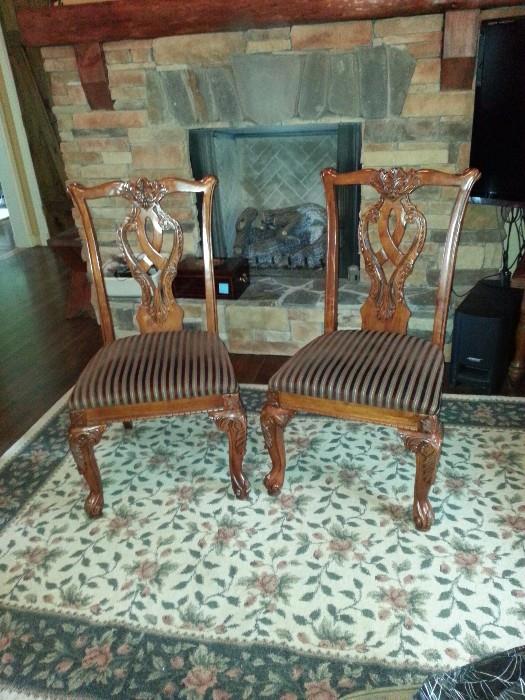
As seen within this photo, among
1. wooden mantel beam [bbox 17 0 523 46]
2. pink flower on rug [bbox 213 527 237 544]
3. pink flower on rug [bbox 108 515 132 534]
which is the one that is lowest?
pink flower on rug [bbox 108 515 132 534]

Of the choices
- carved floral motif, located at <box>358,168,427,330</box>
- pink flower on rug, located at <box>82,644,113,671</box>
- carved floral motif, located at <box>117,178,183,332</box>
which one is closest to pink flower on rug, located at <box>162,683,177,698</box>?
pink flower on rug, located at <box>82,644,113,671</box>

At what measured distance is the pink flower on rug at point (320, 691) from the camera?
1.23 meters

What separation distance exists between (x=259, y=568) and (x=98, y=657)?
46cm

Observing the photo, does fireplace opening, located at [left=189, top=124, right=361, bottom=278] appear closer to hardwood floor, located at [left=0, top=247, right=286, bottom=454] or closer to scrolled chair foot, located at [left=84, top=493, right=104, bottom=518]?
hardwood floor, located at [left=0, top=247, right=286, bottom=454]

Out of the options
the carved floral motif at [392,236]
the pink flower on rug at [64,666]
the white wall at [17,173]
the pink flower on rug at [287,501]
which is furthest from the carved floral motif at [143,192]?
the white wall at [17,173]

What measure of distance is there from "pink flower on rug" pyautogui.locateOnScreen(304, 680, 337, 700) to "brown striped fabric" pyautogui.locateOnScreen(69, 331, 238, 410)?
789 millimetres

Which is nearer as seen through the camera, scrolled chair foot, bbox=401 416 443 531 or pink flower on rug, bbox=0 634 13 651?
pink flower on rug, bbox=0 634 13 651

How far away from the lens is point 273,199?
3293mm

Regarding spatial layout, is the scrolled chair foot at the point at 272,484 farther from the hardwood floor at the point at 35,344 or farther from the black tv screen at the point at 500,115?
the black tv screen at the point at 500,115

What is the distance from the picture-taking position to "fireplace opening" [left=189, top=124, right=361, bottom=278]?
9.93 ft

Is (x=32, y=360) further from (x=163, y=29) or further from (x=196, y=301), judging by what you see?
(x=163, y=29)

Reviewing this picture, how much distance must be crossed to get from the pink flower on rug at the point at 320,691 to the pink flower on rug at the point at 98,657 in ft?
1.56

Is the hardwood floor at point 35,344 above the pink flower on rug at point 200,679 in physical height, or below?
above

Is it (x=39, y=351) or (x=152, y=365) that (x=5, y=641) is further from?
(x=39, y=351)
